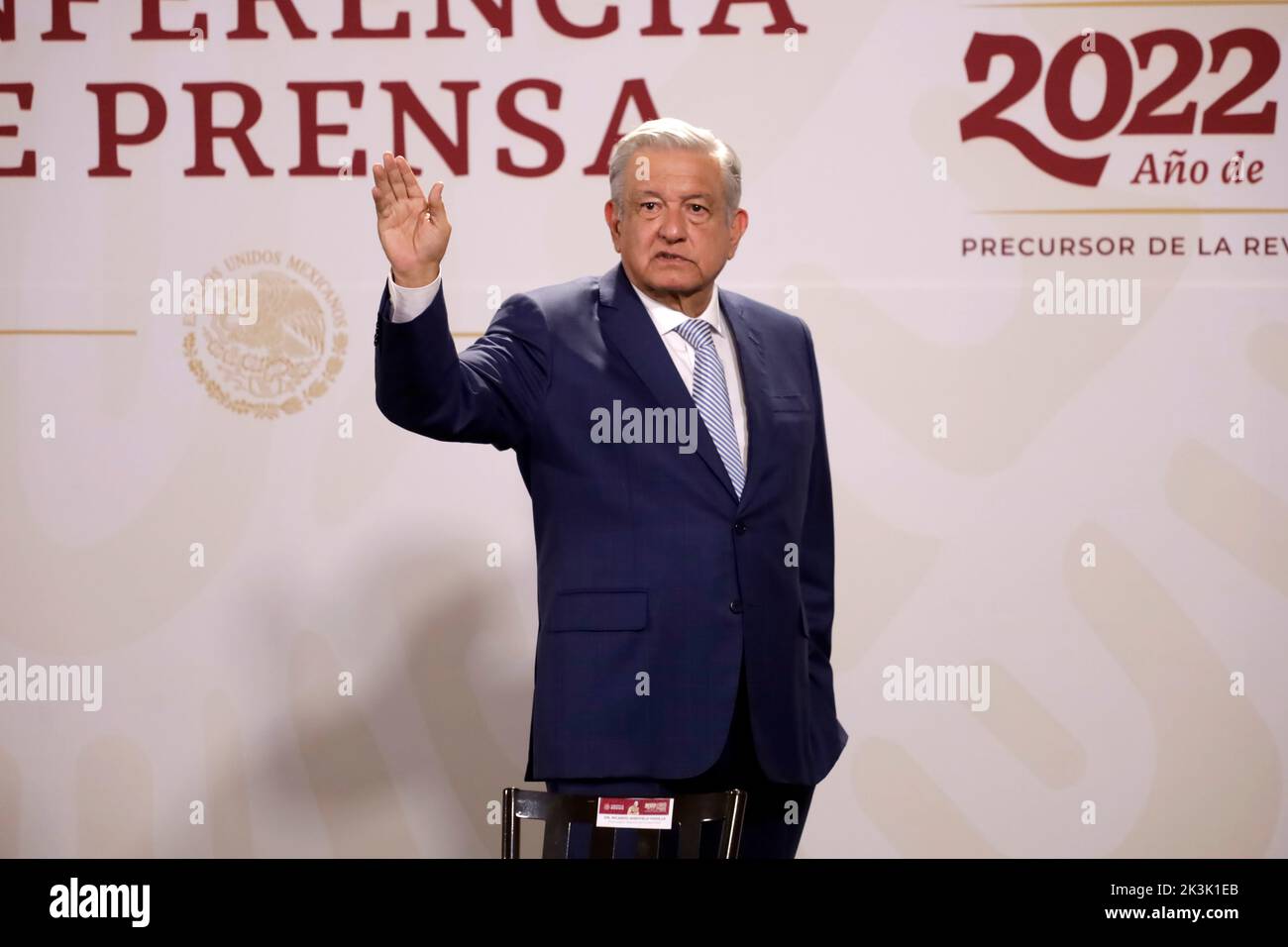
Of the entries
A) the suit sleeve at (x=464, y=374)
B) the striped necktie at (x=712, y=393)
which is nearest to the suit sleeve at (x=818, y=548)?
the striped necktie at (x=712, y=393)

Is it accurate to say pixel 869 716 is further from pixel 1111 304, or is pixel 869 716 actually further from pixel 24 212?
pixel 24 212

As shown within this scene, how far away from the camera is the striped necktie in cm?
244

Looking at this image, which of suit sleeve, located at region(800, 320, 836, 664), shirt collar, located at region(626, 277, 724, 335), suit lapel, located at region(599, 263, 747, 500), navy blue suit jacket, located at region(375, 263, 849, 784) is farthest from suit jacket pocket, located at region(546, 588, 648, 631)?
shirt collar, located at region(626, 277, 724, 335)

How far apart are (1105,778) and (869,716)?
612mm

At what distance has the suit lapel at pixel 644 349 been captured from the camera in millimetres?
2395

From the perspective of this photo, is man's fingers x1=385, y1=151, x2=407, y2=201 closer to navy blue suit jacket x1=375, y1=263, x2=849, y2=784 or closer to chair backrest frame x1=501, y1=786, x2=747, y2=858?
navy blue suit jacket x1=375, y1=263, x2=849, y2=784

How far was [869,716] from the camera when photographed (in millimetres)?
3785

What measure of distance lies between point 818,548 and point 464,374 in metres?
0.76

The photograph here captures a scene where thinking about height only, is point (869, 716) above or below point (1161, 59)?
below

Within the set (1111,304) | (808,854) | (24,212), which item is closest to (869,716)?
(808,854)

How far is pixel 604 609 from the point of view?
2.35m

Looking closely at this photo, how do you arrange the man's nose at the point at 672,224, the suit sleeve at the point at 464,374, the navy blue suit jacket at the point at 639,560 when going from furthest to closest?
the man's nose at the point at 672,224 < the navy blue suit jacket at the point at 639,560 < the suit sleeve at the point at 464,374

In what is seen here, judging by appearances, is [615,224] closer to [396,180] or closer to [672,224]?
[672,224]

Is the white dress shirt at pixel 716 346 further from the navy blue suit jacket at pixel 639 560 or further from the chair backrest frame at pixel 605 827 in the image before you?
the chair backrest frame at pixel 605 827
